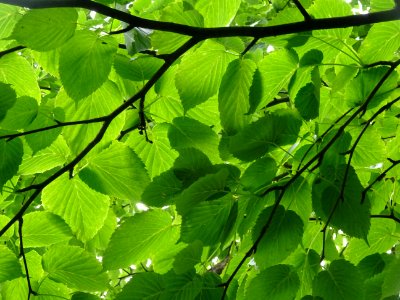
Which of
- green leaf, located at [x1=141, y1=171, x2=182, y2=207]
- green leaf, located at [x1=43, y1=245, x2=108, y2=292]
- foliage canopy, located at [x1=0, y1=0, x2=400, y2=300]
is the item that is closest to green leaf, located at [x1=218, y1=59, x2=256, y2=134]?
foliage canopy, located at [x1=0, y1=0, x2=400, y2=300]

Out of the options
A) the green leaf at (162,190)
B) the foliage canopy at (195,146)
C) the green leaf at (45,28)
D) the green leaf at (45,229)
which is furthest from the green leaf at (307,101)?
the green leaf at (45,229)

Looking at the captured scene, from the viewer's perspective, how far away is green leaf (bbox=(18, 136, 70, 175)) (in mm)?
886

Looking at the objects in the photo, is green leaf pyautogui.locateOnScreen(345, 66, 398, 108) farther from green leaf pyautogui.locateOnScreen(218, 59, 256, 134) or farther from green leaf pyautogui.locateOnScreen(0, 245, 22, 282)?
green leaf pyautogui.locateOnScreen(0, 245, 22, 282)

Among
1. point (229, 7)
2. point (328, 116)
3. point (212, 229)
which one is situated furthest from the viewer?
point (328, 116)

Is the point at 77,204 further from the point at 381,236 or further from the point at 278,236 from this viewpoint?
the point at 381,236

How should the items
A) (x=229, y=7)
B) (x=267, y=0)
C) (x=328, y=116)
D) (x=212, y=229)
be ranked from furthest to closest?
(x=267, y=0), (x=328, y=116), (x=229, y=7), (x=212, y=229)

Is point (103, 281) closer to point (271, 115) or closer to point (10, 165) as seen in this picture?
point (10, 165)

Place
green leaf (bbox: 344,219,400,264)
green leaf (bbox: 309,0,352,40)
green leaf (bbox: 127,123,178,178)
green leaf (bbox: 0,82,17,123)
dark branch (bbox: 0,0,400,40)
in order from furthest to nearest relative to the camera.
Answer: green leaf (bbox: 344,219,400,264) → green leaf (bbox: 127,123,178,178) → green leaf (bbox: 309,0,352,40) → green leaf (bbox: 0,82,17,123) → dark branch (bbox: 0,0,400,40)

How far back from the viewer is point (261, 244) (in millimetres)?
695

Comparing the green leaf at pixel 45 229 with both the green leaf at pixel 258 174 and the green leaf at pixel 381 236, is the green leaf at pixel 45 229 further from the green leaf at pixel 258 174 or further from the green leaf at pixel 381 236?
the green leaf at pixel 381 236

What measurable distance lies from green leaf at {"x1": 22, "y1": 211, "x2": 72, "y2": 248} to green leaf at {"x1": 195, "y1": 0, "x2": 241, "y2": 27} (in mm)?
427

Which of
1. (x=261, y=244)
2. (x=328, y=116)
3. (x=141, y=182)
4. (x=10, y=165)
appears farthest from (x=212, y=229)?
(x=328, y=116)

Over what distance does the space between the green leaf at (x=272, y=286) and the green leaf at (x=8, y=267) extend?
37 cm

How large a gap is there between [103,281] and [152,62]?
38 centimetres
